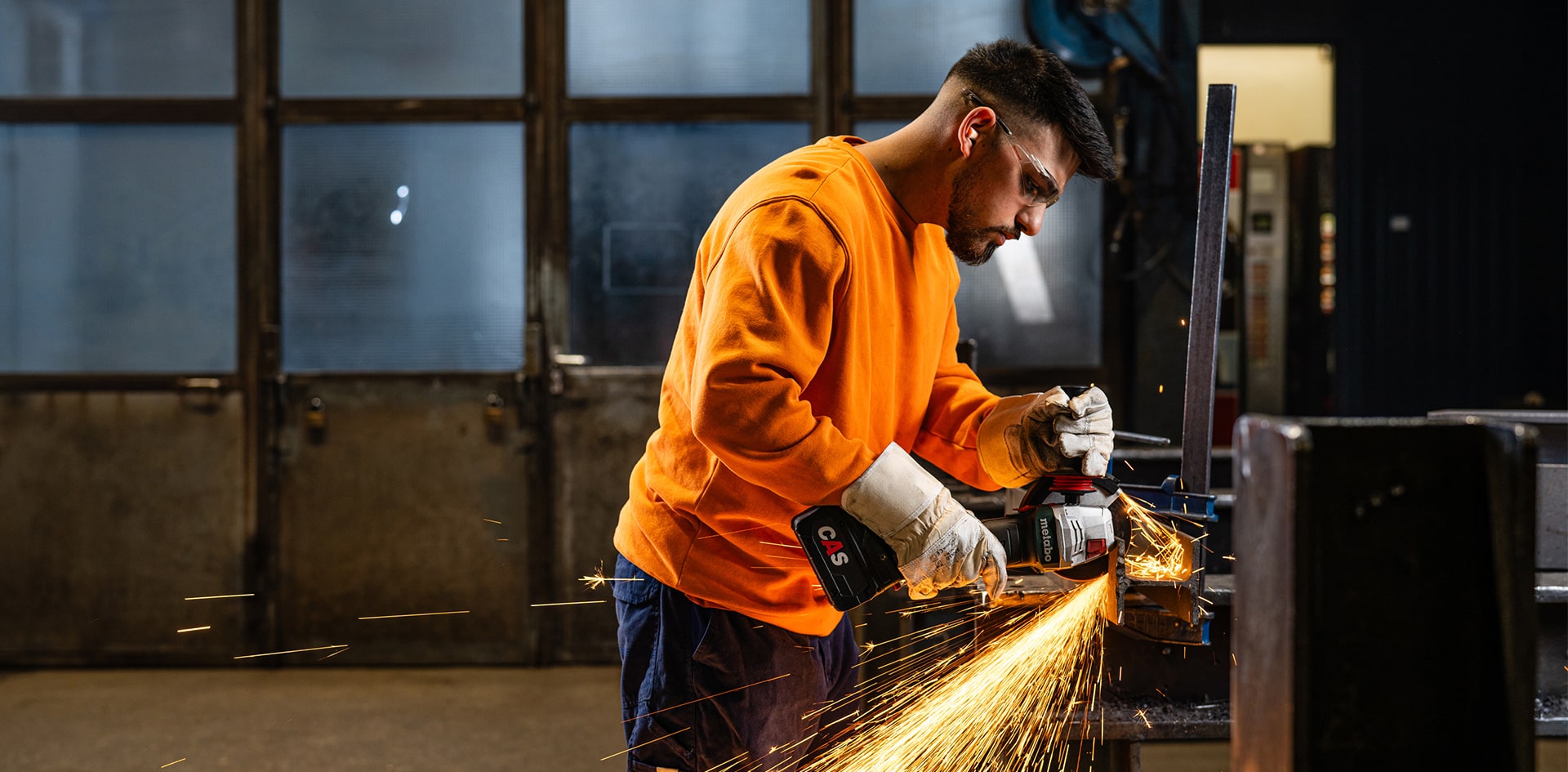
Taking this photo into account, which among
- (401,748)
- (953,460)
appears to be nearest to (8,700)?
(401,748)

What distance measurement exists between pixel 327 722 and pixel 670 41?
3.15m

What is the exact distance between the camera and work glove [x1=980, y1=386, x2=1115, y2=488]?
6.02ft

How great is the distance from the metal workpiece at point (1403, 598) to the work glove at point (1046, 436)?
806 millimetres

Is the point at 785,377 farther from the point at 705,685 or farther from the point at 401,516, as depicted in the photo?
the point at 401,516

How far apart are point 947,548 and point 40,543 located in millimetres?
4646

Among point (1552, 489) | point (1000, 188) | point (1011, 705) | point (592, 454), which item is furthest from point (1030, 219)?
point (592, 454)

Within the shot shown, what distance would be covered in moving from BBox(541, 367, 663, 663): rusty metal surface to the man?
2693mm

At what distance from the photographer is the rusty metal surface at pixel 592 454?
4.54 meters

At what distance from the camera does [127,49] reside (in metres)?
4.52

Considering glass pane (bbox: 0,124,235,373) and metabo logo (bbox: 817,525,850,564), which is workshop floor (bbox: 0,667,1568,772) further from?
metabo logo (bbox: 817,525,850,564)

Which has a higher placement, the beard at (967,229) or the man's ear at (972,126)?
the man's ear at (972,126)

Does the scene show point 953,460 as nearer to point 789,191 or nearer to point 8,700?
point 789,191

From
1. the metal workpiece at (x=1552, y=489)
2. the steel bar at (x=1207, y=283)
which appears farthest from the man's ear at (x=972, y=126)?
the metal workpiece at (x=1552, y=489)

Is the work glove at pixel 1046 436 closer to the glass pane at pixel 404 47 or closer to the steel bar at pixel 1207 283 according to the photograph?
the steel bar at pixel 1207 283
